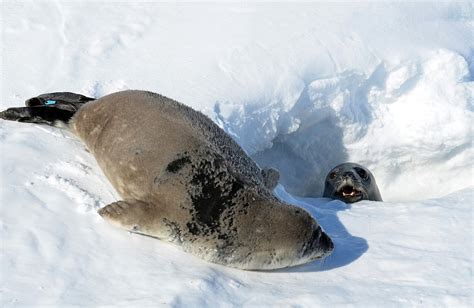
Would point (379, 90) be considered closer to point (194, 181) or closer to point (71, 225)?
point (194, 181)

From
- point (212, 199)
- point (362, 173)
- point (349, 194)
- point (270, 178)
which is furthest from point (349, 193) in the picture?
point (212, 199)

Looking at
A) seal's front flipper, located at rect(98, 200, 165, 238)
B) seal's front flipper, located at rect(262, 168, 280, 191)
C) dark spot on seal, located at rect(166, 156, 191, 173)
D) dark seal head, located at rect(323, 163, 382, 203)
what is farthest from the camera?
dark seal head, located at rect(323, 163, 382, 203)

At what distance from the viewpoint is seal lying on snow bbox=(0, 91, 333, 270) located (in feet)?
11.0

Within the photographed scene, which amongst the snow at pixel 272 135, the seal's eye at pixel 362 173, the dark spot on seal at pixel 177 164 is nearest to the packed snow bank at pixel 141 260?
the snow at pixel 272 135

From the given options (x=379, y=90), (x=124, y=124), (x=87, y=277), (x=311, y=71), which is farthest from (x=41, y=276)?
(x=379, y=90)

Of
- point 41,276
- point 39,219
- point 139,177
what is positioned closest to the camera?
point 41,276

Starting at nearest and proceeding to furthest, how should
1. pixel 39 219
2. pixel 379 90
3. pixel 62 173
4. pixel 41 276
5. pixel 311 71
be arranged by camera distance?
pixel 41 276 → pixel 39 219 → pixel 62 173 → pixel 311 71 → pixel 379 90

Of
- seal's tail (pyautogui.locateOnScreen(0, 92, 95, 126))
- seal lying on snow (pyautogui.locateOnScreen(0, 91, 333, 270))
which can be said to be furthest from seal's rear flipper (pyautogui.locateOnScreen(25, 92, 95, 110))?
seal lying on snow (pyautogui.locateOnScreen(0, 91, 333, 270))

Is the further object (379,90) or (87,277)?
(379,90)

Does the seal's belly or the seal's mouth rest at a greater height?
the seal's belly

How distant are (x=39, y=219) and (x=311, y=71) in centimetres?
332

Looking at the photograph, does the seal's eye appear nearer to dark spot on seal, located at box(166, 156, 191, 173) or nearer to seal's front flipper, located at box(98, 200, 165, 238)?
dark spot on seal, located at box(166, 156, 191, 173)

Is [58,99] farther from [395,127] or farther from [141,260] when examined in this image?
[395,127]

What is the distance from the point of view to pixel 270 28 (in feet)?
20.2
